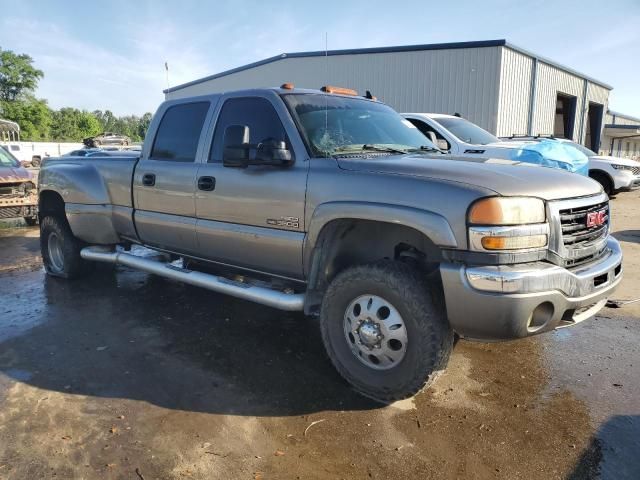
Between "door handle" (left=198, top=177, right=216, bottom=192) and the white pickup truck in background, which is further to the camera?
the white pickup truck in background

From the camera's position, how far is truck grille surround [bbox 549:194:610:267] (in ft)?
9.20

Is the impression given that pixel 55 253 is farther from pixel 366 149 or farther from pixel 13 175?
pixel 13 175

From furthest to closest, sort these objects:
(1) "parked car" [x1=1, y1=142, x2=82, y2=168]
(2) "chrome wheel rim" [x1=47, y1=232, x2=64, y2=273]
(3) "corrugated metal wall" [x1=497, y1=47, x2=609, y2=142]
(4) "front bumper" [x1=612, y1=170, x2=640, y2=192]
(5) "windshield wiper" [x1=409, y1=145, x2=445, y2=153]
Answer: (1) "parked car" [x1=1, y1=142, x2=82, y2=168] → (3) "corrugated metal wall" [x1=497, y1=47, x2=609, y2=142] → (4) "front bumper" [x1=612, y1=170, x2=640, y2=192] → (2) "chrome wheel rim" [x1=47, y1=232, x2=64, y2=273] → (5) "windshield wiper" [x1=409, y1=145, x2=445, y2=153]

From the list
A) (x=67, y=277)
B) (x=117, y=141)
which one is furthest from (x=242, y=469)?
(x=117, y=141)

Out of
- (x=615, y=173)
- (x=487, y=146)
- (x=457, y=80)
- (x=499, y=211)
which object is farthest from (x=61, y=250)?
(x=457, y=80)

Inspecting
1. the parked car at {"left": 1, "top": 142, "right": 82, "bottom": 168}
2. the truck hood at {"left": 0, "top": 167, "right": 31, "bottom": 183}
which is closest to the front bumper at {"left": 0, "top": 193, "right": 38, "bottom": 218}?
the truck hood at {"left": 0, "top": 167, "right": 31, "bottom": 183}

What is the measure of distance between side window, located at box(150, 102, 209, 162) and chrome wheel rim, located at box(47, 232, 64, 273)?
220 centimetres

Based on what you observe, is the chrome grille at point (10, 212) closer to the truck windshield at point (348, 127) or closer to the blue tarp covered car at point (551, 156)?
the truck windshield at point (348, 127)

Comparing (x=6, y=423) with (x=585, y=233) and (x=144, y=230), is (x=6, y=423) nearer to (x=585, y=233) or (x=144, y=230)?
(x=144, y=230)

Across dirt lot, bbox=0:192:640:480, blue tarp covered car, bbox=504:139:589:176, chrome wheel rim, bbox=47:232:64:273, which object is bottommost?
dirt lot, bbox=0:192:640:480

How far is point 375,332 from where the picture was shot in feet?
10.3

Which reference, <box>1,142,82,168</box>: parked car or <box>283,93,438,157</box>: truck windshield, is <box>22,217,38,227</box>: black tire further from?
<box>1,142,82,168</box>: parked car

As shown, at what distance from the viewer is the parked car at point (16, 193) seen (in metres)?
9.61

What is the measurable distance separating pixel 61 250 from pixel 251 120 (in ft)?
11.2
